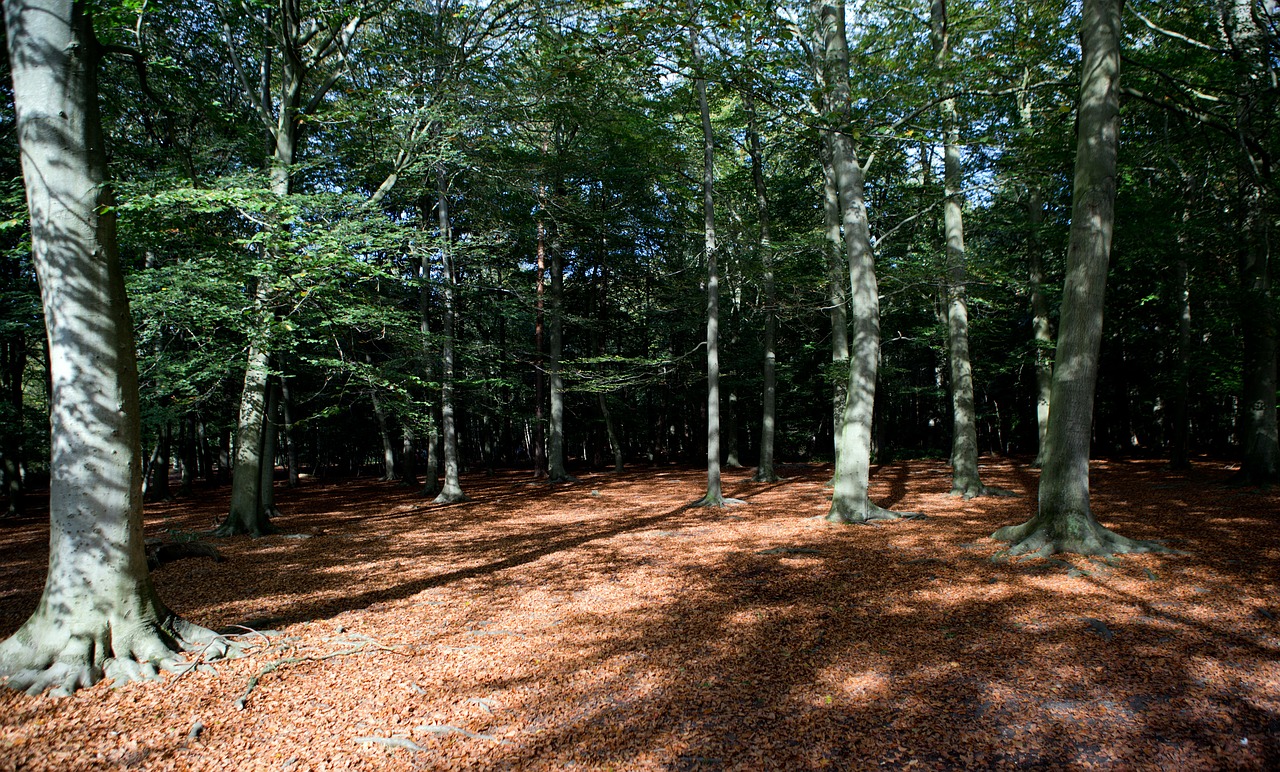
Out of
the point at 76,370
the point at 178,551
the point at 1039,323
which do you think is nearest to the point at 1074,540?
the point at 76,370

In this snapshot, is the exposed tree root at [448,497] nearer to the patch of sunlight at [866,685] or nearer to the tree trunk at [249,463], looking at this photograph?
the tree trunk at [249,463]

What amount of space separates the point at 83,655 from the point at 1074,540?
317 inches

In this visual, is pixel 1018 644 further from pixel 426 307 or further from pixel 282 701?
pixel 426 307

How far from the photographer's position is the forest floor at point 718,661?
8.79 ft

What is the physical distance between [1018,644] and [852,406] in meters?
5.15

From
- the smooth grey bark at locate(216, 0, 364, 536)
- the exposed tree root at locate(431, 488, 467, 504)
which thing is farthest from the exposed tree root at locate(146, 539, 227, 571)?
the exposed tree root at locate(431, 488, 467, 504)

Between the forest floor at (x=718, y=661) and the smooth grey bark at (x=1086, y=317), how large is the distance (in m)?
0.41

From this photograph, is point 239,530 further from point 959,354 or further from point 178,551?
point 959,354

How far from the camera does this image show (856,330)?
8648mm

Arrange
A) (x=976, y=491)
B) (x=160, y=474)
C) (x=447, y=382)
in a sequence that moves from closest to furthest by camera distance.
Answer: (x=976, y=491), (x=447, y=382), (x=160, y=474)

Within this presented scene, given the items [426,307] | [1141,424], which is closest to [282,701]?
[426,307]

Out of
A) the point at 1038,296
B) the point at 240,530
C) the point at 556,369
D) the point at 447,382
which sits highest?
the point at 1038,296

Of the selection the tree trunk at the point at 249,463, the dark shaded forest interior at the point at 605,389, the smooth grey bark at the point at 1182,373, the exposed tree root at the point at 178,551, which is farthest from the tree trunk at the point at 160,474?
the smooth grey bark at the point at 1182,373

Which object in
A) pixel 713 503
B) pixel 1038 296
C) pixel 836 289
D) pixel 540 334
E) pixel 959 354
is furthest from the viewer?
pixel 540 334
